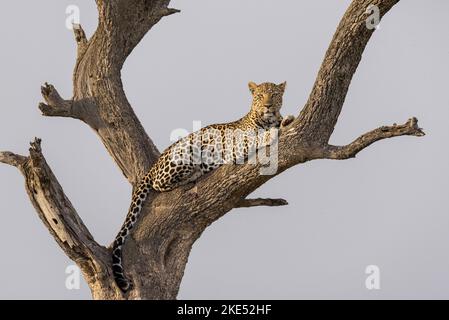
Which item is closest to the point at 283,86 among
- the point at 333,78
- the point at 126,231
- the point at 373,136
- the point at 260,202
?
the point at 333,78

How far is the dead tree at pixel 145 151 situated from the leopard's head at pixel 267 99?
54 cm

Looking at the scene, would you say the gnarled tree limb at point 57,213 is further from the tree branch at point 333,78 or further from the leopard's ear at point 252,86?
the tree branch at point 333,78

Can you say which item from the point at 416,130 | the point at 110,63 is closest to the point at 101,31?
the point at 110,63

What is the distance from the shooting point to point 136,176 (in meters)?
11.6

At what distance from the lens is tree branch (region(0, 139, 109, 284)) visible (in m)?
10.1

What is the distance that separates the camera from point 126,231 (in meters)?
11.0

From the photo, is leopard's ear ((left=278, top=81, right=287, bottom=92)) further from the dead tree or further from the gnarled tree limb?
the gnarled tree limb

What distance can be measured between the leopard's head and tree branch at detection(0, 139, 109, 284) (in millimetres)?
2275

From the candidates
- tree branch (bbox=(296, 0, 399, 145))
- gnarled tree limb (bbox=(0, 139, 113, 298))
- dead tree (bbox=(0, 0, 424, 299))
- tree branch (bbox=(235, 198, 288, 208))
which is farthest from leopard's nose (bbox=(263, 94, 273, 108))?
gnarled tree limb (bbox=(0, 139, 113, 298))

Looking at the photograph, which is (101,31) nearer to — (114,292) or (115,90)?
(115,90)

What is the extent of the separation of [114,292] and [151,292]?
1.37 ft

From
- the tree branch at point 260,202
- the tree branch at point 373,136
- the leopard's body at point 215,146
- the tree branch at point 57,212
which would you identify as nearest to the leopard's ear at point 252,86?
the leopard's body at point 215,146

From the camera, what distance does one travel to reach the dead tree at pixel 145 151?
9.87 metres

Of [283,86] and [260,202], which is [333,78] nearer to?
[283,86]
